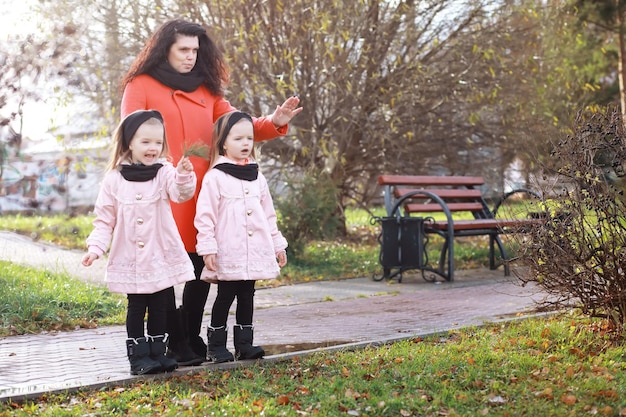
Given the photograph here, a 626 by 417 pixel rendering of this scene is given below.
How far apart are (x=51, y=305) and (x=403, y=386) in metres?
3.73

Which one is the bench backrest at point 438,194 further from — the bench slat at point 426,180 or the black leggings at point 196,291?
the black leggings at point 196,291

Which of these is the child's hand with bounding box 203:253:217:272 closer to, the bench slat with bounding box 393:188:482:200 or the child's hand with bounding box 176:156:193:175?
the child's hand with bounding box 176:156:193:175

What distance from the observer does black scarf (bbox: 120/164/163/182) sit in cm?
466

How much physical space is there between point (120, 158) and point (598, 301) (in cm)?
300

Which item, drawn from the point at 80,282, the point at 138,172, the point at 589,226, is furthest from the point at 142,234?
the point at 80,282

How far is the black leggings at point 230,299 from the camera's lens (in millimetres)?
4977

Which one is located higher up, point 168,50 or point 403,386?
point 168,50

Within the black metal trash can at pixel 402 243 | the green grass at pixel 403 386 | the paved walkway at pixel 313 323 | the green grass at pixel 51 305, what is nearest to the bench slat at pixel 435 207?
the black metal trash can at pixel 402 243

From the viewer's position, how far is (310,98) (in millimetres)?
12391

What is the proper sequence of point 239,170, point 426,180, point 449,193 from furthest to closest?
point 426,180 → point 449,193 → point 239,170

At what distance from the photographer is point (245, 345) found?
16.6ft

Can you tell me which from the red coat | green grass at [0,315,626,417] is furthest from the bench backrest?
the red coat

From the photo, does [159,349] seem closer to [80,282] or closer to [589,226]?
[589,226]

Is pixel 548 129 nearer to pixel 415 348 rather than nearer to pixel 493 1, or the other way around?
pixel 493 1
